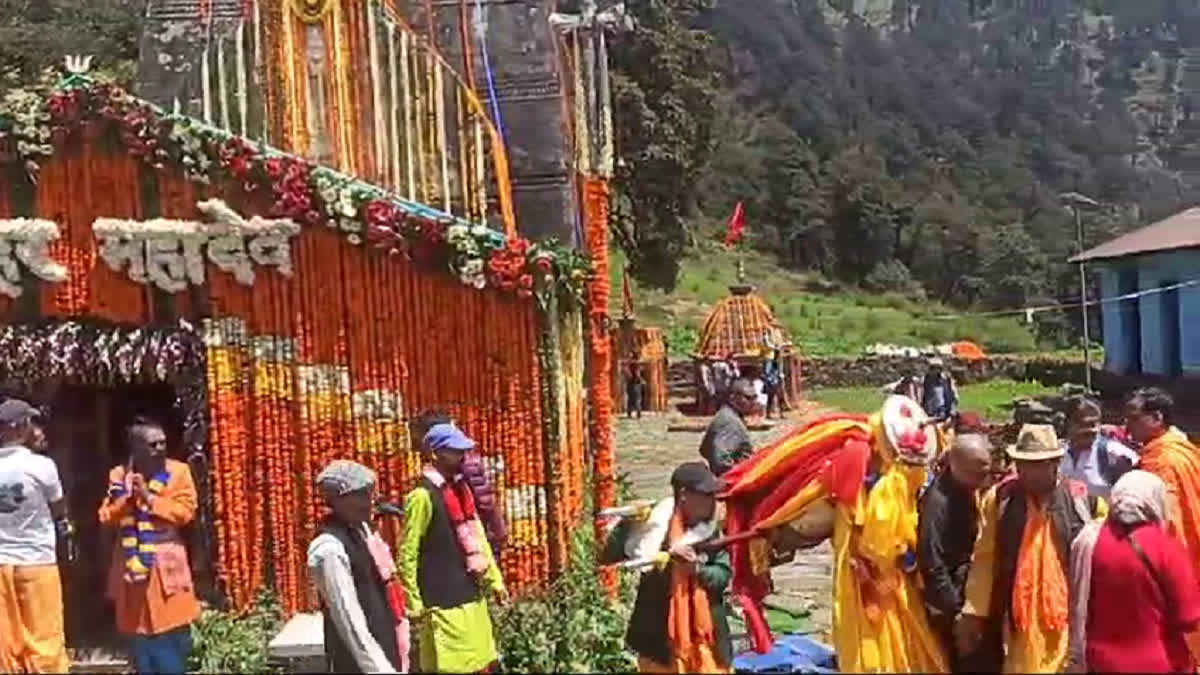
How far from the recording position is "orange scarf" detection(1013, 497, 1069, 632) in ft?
20.4

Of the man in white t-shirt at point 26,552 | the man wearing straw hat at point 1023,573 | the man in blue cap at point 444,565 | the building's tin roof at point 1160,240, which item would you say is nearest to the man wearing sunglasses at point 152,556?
the man in white t-shirt at point 26,552

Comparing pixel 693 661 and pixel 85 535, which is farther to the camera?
pixel 85 535

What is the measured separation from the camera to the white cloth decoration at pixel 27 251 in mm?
9055

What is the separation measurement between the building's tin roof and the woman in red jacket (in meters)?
23.8

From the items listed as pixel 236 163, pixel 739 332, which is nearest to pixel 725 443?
pixel 236 163

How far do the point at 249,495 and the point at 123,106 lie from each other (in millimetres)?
2369

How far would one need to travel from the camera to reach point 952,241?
73188mm

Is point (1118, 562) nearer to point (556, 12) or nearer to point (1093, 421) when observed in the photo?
point (1093, 421)

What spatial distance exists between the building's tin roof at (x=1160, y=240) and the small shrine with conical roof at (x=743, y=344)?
6412mm

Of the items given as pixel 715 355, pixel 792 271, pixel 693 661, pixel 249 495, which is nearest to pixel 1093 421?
pixel 693 661

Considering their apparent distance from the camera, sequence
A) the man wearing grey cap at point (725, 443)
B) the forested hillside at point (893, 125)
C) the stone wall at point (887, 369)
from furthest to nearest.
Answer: the stone wall at point (887, 369) < the forested hillside at point (893, 125) < the man wearing grey cap at point (725, 443)

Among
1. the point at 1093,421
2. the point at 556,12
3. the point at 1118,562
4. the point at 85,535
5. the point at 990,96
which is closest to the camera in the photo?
the point at 1118,562

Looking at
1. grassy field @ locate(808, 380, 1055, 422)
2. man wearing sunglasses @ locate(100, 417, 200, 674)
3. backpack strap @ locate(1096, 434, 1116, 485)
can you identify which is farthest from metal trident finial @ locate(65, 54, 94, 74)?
grassy field @ locate(808, 380, 1055, 422)

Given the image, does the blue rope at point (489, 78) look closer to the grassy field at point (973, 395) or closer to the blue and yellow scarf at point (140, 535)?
the blue and yellow scarf at point (140, 535)
